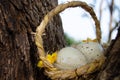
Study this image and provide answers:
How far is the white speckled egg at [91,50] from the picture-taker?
125cm

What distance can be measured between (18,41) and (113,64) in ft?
1.40

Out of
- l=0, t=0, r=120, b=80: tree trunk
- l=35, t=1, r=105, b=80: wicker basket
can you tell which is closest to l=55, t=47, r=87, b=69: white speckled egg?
l=35, t=1, r=105, b=80: wicker basket

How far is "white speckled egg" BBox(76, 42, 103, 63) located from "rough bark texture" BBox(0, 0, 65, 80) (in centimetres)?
21

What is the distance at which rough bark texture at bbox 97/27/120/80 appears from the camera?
1.02 m

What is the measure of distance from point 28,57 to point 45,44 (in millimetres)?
156

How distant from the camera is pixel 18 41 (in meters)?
1.26

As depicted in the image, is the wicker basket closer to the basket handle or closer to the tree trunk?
the basket handle

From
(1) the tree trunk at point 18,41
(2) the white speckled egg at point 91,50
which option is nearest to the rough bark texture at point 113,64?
(2) the white speckled egg at point 91,50

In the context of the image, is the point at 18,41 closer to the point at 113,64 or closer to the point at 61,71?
the point at 61,71

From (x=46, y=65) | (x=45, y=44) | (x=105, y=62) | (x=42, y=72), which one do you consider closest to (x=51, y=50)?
(x=45, y=44)

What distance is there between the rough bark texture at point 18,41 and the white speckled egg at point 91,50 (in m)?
0.21

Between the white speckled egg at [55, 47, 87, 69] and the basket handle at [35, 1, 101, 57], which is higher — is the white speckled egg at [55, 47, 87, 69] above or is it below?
below

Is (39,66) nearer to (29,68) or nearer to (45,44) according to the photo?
(29,68)

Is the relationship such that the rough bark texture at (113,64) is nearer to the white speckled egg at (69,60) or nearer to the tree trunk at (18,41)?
the white speckled egg at (69,60)
